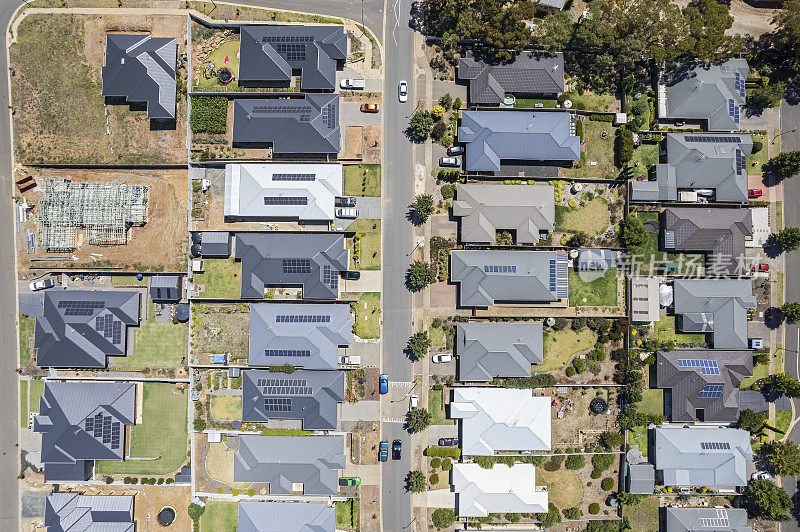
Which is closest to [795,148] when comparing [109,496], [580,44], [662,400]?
[580,44]

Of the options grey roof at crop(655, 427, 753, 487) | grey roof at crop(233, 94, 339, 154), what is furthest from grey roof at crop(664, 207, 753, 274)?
grey roof at crop(233, 94, 339, 154)

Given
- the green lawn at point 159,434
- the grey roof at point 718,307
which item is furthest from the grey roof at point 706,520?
the green lawn at point 159,434


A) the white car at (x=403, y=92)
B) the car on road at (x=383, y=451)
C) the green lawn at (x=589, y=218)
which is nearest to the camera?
the car on road at (x=383, y=451)

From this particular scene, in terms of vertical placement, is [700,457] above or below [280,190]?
below

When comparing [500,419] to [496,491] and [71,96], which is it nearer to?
[496,491]

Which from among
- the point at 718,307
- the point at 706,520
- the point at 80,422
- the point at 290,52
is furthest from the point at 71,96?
the point at 706,520

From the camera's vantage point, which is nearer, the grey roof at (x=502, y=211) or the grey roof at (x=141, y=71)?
the grey roof at (x=141, y=71)

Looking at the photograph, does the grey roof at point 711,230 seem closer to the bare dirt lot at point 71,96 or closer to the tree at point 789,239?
the tree at point 789,239

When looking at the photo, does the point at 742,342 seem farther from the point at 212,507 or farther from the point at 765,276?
the point at 212,507
